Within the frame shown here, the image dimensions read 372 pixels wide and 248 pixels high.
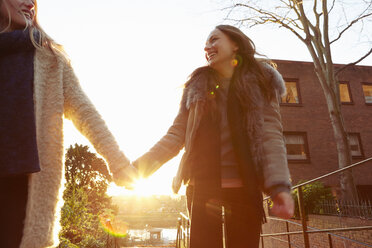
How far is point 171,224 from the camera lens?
70.6m

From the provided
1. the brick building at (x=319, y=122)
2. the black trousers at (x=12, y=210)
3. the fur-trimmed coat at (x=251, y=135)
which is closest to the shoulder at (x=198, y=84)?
the fur-trimmed coat at (x=251, y=135)

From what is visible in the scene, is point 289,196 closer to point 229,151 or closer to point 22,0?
point 229,151

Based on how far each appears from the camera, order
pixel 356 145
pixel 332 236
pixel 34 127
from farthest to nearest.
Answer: pixel 356 145
pixel 332 236
pixel 34 127

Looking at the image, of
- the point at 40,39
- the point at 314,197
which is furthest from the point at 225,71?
the point at 314,197

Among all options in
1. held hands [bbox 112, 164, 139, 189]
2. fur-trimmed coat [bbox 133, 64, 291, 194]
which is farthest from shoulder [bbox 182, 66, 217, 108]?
held hands [bbox 112, 164, 139, 189]

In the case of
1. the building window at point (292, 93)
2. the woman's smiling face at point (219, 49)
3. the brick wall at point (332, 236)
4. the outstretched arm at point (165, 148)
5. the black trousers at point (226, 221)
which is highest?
the building window at point (292, 93)

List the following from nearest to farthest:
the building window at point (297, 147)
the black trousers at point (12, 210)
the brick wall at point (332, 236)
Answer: the black trousers at point (12, 210)
the brick wall at point (332, 236)
the building window at point (297, 147)

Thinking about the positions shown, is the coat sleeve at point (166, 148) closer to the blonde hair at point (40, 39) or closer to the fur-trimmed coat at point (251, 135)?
the fur-trimmed coat at point (251, 135)

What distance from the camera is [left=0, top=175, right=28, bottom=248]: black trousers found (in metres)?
0.99

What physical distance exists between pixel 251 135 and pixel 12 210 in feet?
4.18

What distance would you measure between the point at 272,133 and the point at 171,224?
74134 mm

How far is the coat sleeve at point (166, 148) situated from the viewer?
5.42 ft

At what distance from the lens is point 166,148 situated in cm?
177

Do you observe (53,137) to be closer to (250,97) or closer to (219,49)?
(250,97)
